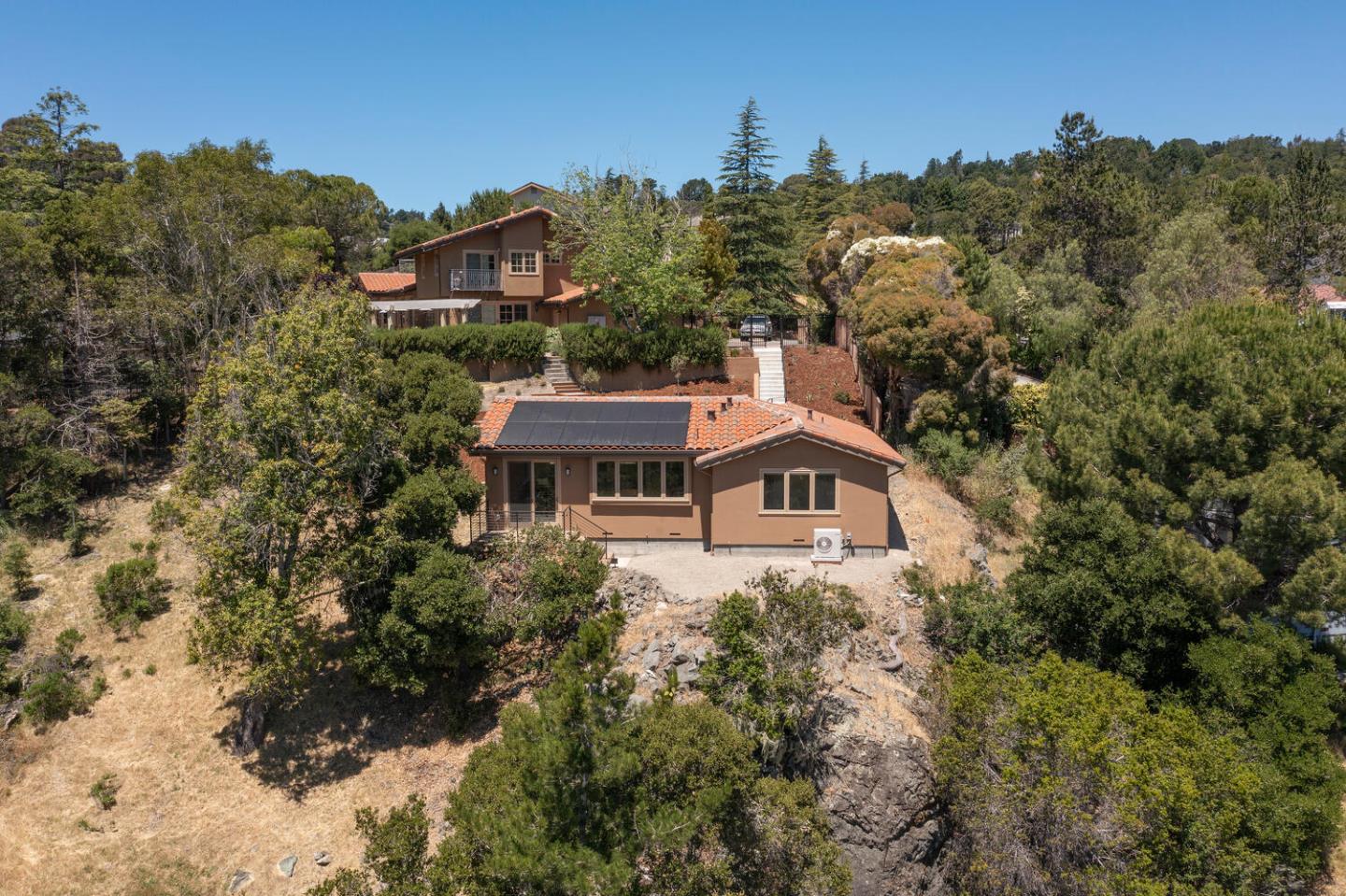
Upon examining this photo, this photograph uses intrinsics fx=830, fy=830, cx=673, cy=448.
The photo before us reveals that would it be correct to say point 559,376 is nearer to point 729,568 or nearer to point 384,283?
point 384,283

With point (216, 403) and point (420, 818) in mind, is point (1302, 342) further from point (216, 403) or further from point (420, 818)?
point (216, 403)

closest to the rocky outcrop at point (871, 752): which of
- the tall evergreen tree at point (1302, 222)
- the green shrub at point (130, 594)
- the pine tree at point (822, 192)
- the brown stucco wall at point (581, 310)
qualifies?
the green shrub at point (130, 594)

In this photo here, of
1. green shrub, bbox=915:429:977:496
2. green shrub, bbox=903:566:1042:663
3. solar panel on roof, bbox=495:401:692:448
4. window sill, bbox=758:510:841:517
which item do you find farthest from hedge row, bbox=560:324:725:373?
green shrub, bbox=903:566:1042:663

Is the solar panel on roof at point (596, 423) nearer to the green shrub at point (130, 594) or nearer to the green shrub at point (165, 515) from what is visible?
the green shrub at point (165, 515)

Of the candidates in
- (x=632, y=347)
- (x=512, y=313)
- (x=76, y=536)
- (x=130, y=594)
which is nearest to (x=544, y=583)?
(x=130, y=594)

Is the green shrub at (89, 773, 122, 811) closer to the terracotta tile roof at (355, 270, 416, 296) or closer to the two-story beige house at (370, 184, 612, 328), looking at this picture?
the two-story beige house at (370, 184, 612, 328)

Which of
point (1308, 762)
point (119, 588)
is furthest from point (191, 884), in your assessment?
point (1308, 762)
